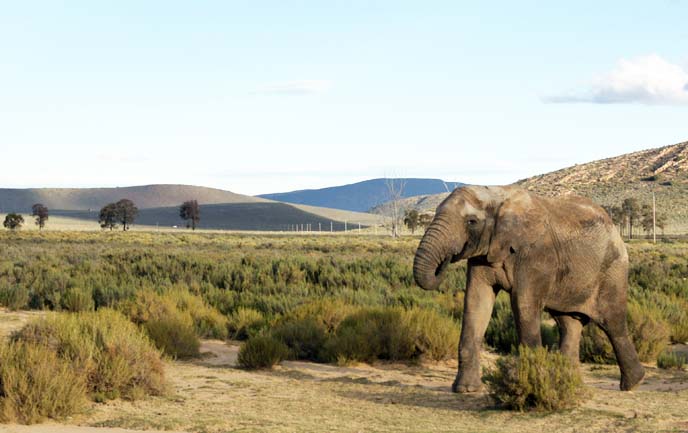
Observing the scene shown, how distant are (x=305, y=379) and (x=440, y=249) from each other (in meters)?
3.46

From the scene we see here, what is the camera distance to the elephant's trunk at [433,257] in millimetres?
9773

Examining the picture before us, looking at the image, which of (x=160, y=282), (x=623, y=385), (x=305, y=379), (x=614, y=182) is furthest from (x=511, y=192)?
(x=614, y=182)

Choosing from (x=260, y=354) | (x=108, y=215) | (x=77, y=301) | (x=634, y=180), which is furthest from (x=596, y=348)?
(x=108, y=215)

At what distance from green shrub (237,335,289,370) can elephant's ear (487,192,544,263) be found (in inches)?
166

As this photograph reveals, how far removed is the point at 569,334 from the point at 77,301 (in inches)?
483

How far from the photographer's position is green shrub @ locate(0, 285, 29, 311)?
2017cm

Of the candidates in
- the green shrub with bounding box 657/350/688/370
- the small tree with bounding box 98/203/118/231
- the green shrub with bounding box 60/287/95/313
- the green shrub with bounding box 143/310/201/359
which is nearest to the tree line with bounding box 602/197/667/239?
the small tree with bounding box 98/203/118/231

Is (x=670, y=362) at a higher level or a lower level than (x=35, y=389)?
lower

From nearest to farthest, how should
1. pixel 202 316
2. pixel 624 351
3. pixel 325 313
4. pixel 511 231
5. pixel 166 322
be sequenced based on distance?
pixel 511 231, pixel 624 351, pixel 166 322, pixel 325 313, pixel 202 316

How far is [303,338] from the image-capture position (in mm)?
14523

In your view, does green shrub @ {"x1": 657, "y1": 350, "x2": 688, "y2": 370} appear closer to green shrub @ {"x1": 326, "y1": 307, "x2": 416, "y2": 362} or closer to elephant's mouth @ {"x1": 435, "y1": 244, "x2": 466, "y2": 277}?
green shrub @ {"x1": 326, "y1": 307, "x2": 416, "y2": 362}

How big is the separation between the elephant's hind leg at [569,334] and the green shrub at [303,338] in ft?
13.5

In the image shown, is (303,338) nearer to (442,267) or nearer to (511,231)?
(442,267)

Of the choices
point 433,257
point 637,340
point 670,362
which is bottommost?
point 670,362
